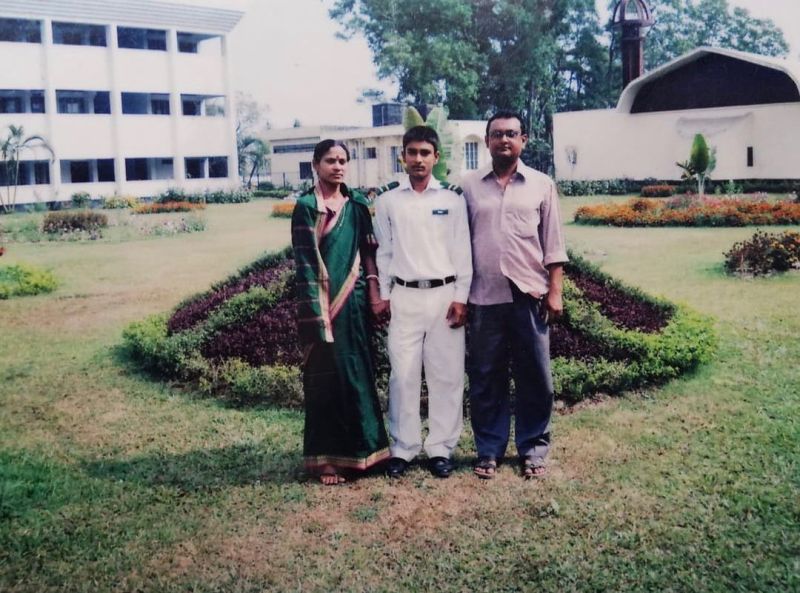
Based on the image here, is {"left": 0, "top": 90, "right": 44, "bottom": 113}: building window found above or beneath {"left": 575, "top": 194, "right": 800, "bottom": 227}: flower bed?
above

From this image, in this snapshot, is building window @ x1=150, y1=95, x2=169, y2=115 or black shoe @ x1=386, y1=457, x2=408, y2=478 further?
building window @ x1=150, y1=95, x2=169, y2=115

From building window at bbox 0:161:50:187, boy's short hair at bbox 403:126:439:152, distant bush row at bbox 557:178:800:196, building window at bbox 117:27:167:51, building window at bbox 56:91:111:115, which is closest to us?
boy's short hair at bbox 403:126:439:152

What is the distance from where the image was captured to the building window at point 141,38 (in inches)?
1247

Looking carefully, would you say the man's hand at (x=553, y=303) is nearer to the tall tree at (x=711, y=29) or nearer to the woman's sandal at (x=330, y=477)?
the woman's sandal at (x=330, y=477)

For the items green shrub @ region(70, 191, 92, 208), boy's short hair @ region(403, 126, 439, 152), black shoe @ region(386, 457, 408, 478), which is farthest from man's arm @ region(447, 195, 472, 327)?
green shrub @ region(70, 191, 92, 208)

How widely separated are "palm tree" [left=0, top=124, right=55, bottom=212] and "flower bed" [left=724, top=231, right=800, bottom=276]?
76.4 ft

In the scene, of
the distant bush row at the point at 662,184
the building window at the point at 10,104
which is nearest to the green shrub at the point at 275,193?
the building window at the point at 10,104

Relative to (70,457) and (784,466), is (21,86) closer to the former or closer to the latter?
(70,457)

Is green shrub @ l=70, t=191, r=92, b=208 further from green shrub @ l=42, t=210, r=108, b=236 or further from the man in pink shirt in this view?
the man in pink shirt

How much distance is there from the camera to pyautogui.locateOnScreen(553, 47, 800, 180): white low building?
2277 cm

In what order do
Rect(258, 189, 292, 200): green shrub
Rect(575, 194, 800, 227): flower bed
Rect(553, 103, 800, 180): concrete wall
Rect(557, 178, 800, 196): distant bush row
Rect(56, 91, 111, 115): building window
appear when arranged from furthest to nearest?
Rect(258, 189, 292, 200): green shrub → Rect(56, 91, 111, 115): building window → Rect(553, 103, 800, 180): concrete wall → Rect(557, 178, 800, 196): distant bush row → Rect(575, 194, 800, 227): flower bed

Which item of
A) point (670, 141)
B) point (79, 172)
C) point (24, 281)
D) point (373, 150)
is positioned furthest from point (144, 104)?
point (24, 281)

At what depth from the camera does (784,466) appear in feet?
12.7

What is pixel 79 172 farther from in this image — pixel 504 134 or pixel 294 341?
pixel 504 134
